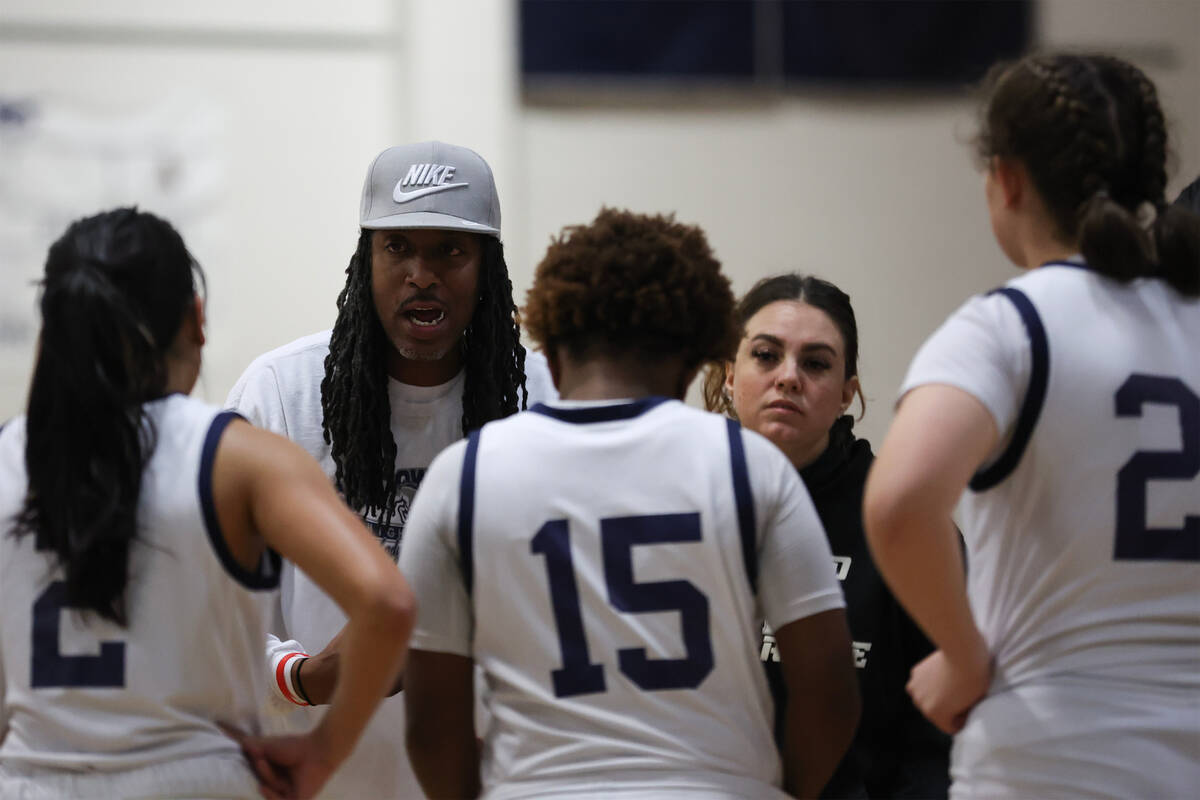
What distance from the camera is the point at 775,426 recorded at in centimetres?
243

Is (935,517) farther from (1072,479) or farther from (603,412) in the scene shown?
(603,412)

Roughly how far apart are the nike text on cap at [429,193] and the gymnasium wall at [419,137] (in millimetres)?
1916

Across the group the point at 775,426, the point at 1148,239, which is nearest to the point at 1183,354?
the point at 1148,239

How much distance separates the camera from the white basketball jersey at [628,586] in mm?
1469

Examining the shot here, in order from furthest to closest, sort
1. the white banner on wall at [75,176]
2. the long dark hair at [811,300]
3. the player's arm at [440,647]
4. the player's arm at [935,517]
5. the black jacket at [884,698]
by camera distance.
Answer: the white banner on wall at [75,176] → the long dark hair at [811,300] → the black jacket at [884,698] → the player's arm at [440,647] → the player's arm at [935,517]

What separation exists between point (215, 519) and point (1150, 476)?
108 centimetres

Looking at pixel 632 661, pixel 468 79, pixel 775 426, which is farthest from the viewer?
pixel 468 79

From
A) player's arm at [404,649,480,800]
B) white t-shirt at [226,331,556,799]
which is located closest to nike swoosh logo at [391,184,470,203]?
white t-shirt at [226,331,556,799]

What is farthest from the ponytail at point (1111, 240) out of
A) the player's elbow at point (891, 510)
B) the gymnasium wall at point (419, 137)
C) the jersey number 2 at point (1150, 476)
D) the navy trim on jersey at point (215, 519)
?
the gymnasium wall at point (419, 137)

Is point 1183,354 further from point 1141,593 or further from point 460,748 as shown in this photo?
point 460,748

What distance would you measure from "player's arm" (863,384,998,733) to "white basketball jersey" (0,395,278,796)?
75 centimetres

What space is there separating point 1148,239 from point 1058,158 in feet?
0.47

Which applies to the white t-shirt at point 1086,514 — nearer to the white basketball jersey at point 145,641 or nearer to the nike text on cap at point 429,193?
the white basketball jersey at point 145,641

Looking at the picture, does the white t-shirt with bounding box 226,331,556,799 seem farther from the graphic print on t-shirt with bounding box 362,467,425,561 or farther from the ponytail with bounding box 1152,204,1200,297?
the ponytail with bounding box 1152,204,1200,297
